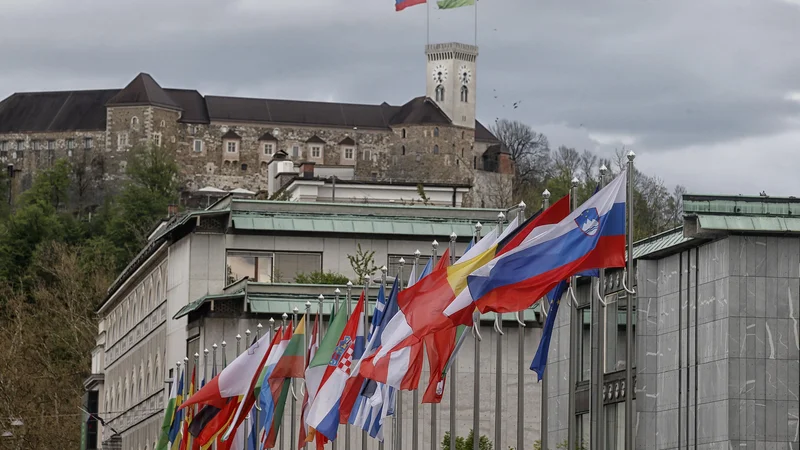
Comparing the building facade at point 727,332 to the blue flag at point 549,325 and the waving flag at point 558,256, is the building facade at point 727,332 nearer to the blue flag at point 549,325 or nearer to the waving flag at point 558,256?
the blue flag at point 549,325

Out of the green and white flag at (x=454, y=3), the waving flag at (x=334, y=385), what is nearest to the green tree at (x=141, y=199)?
the green and white flag at (x=454, y=3)

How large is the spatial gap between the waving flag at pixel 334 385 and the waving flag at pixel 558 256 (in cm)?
701

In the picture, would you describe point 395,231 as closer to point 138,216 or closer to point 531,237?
point 531,237

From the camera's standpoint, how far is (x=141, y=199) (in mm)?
167125

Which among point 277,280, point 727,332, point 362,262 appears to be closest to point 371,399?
point 727,332

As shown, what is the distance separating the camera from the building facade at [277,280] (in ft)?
154

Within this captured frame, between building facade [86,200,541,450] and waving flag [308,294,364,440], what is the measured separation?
12.6 meters

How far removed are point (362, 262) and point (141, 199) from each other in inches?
4678

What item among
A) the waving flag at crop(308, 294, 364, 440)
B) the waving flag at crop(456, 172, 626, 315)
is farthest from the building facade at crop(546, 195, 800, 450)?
the waving flag at crop(456, 172, 626, 315)

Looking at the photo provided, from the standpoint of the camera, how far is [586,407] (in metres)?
33.9

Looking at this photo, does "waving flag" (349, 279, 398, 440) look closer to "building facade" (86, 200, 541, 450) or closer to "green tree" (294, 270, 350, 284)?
"building facade" (86, 200, 541, 450)

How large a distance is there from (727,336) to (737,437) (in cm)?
151

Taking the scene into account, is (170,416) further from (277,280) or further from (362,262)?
(362,262)

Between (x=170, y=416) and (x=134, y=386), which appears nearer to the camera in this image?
(x=170, y=416)
